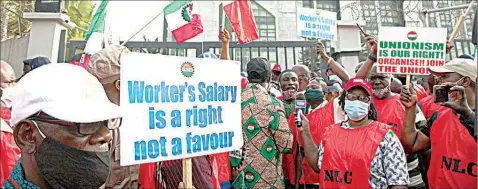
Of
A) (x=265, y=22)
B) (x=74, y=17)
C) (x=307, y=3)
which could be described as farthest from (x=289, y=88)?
(x=307, y=3)

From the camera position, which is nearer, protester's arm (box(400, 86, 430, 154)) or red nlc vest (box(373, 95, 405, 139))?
protester's arm (box(400, 86, 430, 154))

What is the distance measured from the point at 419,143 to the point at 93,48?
3.83m

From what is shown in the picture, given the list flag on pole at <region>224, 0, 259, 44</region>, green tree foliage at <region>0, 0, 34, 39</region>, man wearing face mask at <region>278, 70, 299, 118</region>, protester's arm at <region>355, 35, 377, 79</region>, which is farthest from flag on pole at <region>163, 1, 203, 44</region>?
green tree foliage at <region>0, 0, 34, 39</region>

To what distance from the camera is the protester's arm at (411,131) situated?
312 centimetres

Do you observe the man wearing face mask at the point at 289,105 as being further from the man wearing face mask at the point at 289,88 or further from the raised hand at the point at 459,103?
the raised hand at the point at 459,103

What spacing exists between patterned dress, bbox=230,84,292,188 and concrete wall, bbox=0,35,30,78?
21.6 feet

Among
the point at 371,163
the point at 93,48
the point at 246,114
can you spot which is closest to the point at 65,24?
the point at 93,48

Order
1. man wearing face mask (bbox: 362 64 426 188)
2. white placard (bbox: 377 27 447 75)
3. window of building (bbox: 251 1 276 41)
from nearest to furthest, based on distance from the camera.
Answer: man wearing face mask (bbox: 362 64 426 188)
white placard (bbox: 377 27 447 75)
window of building (bbox: 251 1 276 41)

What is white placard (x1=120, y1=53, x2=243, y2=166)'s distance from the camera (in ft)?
6.36

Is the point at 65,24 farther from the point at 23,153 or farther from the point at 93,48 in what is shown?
the point at 23,153

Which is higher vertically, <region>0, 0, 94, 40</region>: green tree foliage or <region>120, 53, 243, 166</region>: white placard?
<region>0, 0, 94, 40</region>: green tree foliage

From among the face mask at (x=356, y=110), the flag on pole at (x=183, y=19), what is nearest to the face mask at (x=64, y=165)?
the face mask at (x=356, y=110)

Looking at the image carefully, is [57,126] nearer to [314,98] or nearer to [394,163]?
[394,163]

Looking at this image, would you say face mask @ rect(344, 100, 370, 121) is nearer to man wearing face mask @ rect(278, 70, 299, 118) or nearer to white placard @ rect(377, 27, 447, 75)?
man wearing face mask @ rect(278, 70, 299, 118)
